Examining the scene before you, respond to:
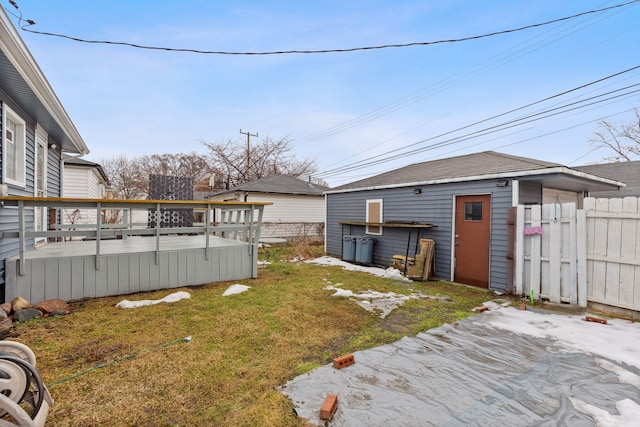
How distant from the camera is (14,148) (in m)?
4.85

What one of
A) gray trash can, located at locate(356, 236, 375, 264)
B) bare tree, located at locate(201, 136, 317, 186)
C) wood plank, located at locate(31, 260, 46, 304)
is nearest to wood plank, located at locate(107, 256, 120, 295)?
wood plank, located at locate(31, 260, 46, 304)

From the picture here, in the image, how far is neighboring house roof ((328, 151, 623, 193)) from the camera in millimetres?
5363

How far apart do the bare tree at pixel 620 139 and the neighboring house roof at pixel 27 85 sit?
27395 mm

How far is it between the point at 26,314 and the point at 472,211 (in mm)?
7719

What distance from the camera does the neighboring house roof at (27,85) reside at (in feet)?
9.80

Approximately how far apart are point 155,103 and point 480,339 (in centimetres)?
1444

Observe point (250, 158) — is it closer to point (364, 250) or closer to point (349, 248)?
point (349, 248)

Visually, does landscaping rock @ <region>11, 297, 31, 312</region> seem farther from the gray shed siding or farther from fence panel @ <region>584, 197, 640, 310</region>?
fence panel @ <region>584, 197, 640, 310</region>

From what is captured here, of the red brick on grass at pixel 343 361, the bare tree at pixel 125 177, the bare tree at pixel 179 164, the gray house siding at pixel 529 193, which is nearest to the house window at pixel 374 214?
the gray house siding at pixel 529 193

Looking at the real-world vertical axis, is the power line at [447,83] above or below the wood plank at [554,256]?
above

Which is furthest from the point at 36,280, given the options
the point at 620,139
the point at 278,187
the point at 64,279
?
the point at 620,139

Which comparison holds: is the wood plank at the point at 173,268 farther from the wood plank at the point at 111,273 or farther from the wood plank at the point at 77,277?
the wood plank at the point at 77,277

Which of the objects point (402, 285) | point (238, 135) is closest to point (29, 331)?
point (402, 285)

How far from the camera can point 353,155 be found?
872 inches
